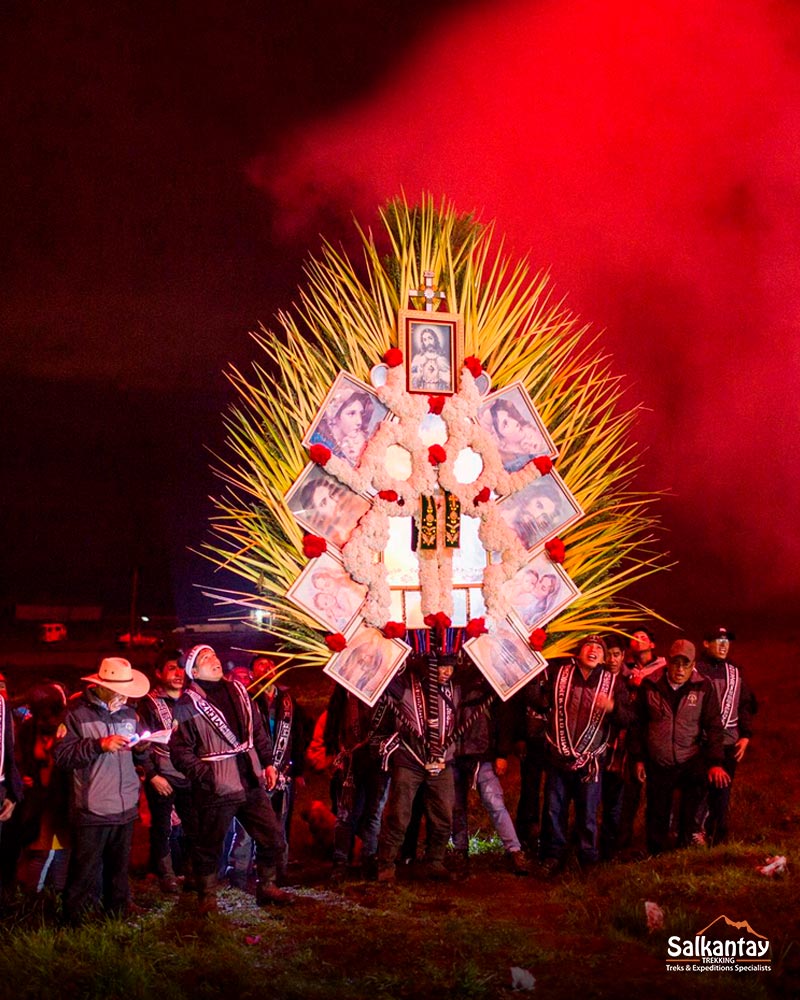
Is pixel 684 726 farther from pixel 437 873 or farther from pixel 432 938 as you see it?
pixel 432 938

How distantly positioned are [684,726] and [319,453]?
3.59 meters

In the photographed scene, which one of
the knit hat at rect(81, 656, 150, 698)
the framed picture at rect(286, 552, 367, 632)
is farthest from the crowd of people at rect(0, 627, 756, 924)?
the framed picture at rect(286, 552, 367, 632)

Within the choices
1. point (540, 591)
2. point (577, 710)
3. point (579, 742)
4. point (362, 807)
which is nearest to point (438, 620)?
point (540, 591)

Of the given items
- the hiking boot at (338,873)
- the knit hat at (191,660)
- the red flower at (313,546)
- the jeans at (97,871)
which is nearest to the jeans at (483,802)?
the hiking boot at (338,873)

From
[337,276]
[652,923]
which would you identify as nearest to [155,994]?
[652,923]

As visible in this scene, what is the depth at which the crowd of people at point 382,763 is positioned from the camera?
684cm

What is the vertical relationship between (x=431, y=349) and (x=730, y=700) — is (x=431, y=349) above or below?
above

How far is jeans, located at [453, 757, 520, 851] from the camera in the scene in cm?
812

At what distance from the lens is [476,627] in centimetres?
775

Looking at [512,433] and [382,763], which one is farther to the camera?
[512,433]

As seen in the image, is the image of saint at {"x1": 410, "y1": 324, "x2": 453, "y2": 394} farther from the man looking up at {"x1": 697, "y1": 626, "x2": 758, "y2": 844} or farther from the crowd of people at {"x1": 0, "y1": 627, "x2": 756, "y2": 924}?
the man looking up at {"x1": 697, "y1": 626, "x2": 758, "y2": 844}

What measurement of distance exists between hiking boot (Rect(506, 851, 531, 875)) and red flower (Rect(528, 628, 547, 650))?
157cm

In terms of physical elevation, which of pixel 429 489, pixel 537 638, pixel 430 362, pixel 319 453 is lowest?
pixel 537 638

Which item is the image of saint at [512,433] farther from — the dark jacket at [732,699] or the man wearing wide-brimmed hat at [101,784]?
the man wearing wide-brimmed hat at [101,784]
